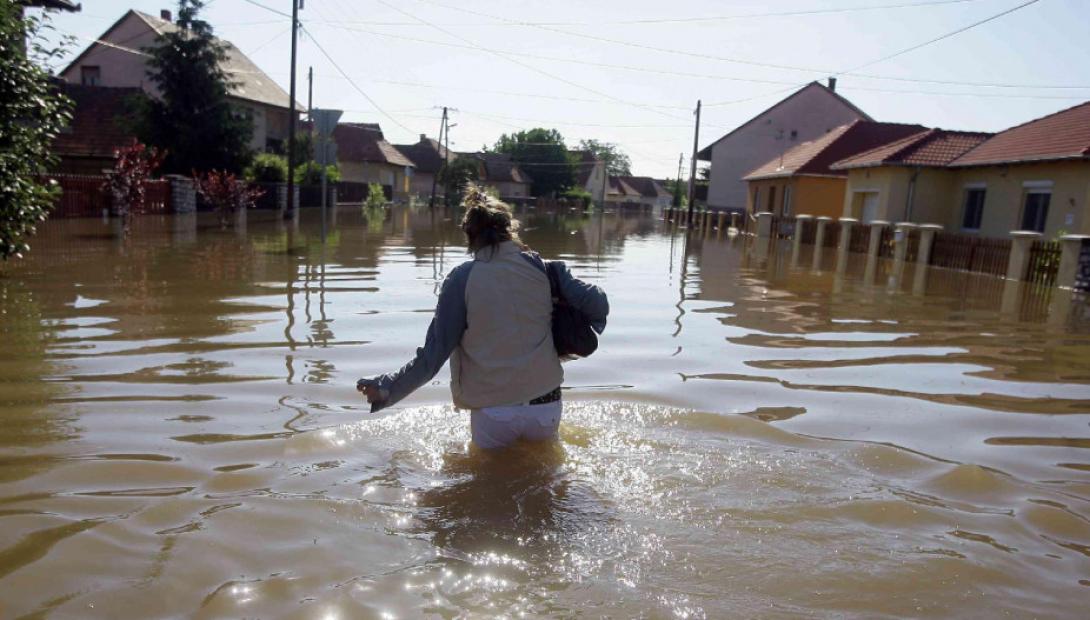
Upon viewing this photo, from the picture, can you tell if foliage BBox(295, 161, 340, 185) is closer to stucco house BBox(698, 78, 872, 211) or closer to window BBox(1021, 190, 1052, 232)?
stucco house BBox(698, 78, 872, 211)

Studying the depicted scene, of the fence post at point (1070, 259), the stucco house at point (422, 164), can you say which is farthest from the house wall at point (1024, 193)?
the stucco house at point (422, 164)

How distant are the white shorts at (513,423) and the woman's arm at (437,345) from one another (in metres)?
0.37

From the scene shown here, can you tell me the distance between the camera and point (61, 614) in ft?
9.66

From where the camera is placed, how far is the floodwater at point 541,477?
10.7 feet

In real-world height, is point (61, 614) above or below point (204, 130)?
below

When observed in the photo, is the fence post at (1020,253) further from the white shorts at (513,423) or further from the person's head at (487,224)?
the person's head at (487,224)

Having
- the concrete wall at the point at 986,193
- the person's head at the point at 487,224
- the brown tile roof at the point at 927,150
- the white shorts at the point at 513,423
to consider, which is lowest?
the white shorts at the point at 513,423

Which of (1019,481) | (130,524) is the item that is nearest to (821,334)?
(1019,481)

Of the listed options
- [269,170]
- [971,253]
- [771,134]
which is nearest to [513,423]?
[971,253]

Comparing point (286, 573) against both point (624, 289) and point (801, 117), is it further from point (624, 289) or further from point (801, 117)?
point (801, 117)

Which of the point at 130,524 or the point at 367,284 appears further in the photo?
the point at 367,284

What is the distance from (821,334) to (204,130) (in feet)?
101

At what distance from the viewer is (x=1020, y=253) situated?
17875 mm

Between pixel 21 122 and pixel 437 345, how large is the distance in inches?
409
